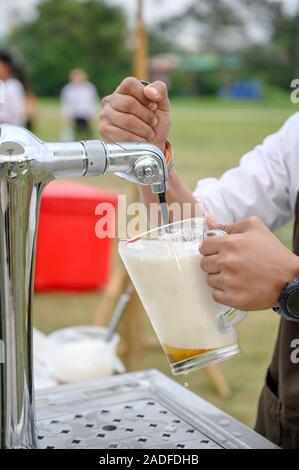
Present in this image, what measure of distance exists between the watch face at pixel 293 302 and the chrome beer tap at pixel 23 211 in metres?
0.20

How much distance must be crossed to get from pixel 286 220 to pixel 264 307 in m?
0.46

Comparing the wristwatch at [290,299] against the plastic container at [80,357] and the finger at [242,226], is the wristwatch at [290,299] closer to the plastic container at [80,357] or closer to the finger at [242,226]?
the finger at [242,226]

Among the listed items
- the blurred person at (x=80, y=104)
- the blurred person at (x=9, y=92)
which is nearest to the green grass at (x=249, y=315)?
the blurred person at (x=80, y=104)

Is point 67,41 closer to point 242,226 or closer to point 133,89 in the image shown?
point 133,89

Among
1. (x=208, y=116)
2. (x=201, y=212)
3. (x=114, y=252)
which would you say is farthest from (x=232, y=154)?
(x=201, y=212)

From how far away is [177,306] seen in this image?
0.78 metres

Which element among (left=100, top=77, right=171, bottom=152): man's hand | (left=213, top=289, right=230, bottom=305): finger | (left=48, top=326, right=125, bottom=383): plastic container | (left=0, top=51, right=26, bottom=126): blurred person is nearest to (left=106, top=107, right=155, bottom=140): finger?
(left=100, top=77, right=171, bottom=152): man's hand

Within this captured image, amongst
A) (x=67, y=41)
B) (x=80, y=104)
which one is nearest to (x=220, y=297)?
(x=80, y=104)

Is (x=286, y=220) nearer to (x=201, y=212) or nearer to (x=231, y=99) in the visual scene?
(x=201, y=212)

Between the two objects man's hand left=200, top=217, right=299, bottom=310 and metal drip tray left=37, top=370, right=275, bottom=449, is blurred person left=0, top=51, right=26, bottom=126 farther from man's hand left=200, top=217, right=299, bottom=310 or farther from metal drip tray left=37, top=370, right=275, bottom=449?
man's hand left=200, top=217, right=299, bottom=310

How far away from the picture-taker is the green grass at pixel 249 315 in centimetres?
287

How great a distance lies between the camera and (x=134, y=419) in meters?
0.92

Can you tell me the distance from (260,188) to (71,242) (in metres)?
2.85

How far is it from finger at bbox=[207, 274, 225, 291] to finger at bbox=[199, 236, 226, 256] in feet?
0.09
